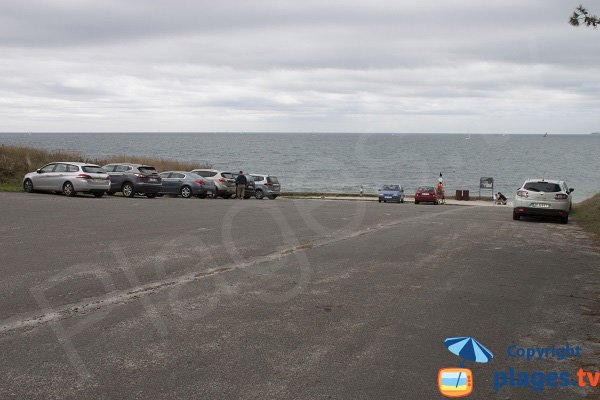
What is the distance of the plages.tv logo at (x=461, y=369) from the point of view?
5.06m

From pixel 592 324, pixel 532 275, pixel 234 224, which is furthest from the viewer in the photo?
pixel 234 224

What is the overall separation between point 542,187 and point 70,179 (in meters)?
20.2

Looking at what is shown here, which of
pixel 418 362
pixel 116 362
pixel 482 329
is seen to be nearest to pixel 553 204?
pixel 482 329

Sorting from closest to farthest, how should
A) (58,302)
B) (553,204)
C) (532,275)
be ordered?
(58,302) < (532,275) < (553,204)

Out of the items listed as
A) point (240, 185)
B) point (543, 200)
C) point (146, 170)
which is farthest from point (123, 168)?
point (543, 200)

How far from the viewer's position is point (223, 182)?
35344mm

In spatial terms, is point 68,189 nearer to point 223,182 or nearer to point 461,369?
point 223,182

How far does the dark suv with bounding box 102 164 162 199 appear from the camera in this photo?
30734mm

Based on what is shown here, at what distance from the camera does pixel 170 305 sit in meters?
7.62

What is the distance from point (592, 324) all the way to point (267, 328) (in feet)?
12.8

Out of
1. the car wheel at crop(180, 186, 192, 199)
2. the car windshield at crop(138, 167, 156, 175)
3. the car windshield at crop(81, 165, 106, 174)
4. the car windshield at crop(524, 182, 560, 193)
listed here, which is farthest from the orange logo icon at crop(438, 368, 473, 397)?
the car wheel at crop(180, 186, 192, 199)

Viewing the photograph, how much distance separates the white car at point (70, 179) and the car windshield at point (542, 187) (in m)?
18.4

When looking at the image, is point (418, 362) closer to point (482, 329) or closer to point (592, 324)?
point (482, 329)

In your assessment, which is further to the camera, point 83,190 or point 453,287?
point 83,190
